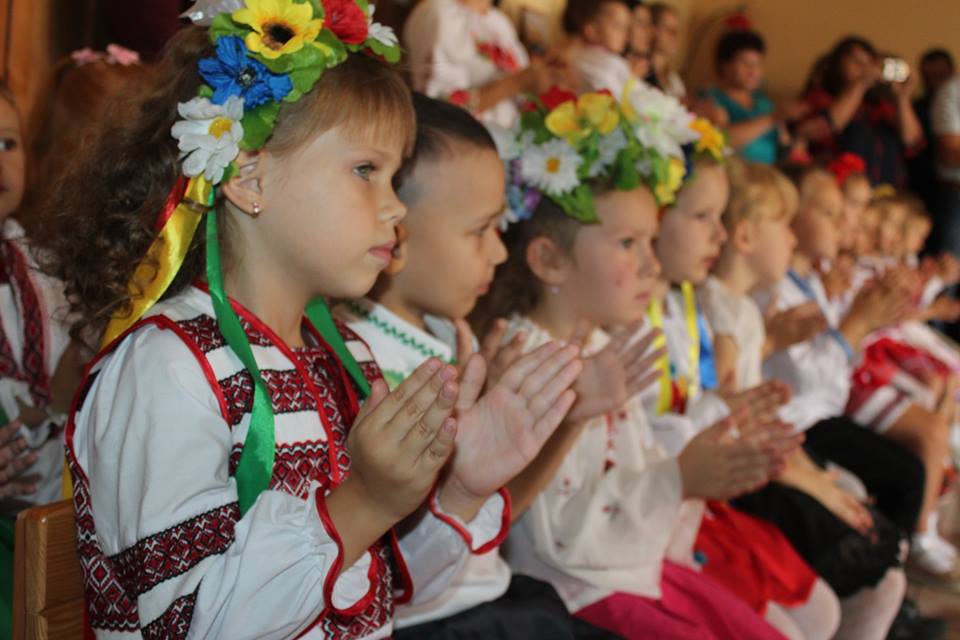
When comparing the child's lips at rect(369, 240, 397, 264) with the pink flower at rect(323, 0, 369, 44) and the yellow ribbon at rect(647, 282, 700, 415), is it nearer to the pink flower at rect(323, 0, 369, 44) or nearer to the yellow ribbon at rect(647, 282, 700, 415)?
the pink flower at rect(323, 0, 369, 44)

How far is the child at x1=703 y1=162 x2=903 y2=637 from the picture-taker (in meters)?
2.43

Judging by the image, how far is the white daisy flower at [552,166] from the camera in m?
2.06

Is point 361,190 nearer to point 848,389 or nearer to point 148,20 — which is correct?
point 148,20

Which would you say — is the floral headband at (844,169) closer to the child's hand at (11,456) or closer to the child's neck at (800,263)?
the child's neck at (800,263)

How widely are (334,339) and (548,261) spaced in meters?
0.83

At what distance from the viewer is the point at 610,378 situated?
166 centimetres

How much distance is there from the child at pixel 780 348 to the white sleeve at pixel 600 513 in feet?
2.48

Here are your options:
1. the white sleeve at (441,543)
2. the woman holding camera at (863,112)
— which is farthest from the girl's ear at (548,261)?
the woman holding camera at (863,112)

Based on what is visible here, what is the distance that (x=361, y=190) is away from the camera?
1.26m

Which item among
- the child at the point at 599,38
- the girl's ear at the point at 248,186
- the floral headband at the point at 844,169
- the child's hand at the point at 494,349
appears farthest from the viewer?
the floral headband at the point at 844,169

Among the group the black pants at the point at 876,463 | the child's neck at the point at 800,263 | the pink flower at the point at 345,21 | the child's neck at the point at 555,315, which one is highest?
the pink flower at the point at 345,21

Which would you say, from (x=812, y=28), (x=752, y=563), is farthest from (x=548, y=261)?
(x=812, y=28)

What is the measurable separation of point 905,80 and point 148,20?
184 inches

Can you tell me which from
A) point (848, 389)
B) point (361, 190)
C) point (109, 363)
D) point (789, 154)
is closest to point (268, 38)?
point (361, 190)
